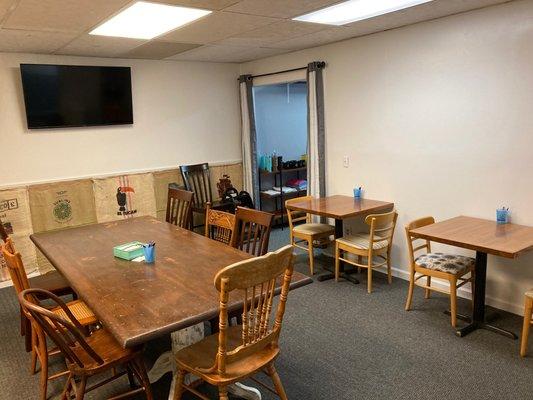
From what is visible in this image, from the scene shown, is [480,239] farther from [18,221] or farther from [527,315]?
[18,221]

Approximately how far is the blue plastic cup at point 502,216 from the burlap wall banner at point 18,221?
4.45m

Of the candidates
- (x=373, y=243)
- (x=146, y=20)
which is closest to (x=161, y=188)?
(x=146, y=20)

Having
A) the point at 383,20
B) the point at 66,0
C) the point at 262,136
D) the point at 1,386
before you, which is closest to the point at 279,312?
the point at 1,386

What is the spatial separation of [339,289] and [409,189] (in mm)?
1160

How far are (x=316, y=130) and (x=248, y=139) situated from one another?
1.30 metres

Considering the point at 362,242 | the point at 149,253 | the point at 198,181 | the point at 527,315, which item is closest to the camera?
the point at 149,253

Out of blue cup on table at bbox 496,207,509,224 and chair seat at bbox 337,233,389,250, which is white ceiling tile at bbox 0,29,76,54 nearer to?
chair seat at bbox 337,233,389,250

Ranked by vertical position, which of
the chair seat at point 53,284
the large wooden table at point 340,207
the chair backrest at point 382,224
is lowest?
the chair seat at point 53,284

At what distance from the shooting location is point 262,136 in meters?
6.20

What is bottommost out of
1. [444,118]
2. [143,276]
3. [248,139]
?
[143,276]

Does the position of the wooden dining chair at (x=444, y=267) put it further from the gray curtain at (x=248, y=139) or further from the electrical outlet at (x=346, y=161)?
the gray curtain at (x=248, y=139)

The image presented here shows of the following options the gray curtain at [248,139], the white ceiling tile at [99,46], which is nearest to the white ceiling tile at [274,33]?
the white ceiling tile at [99,46]

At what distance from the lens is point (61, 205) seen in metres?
4.53

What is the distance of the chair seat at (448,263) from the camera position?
307 cm
